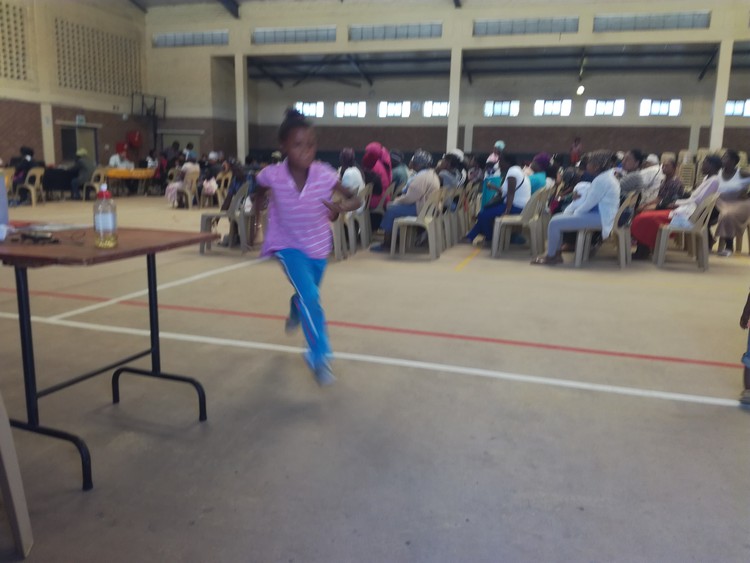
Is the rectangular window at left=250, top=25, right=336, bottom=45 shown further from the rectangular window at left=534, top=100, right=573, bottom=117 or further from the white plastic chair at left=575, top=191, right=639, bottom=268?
the white plastic chair at left=575, top=191, right=639, bottom=268

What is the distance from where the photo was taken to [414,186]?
22.5 feet

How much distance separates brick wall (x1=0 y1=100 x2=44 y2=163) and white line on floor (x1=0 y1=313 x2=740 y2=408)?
47.5 feet

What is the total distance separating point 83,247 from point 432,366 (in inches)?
76.6

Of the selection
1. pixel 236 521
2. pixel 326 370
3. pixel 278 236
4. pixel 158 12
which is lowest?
pixel 236 521

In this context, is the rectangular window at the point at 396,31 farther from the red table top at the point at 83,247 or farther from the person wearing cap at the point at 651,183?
the red table top at the point at 83,247

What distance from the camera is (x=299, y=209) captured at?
279cm

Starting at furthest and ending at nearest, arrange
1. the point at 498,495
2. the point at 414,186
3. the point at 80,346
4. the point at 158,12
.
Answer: the point at 158,12
the point at 414,186
the point at 80,346
the point at 498,495

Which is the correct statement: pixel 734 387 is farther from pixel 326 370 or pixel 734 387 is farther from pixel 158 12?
pixel 158 12

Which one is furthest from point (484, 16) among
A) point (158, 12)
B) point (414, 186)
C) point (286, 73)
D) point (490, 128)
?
point (414, 186)

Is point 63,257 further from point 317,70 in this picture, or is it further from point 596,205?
point 317,70

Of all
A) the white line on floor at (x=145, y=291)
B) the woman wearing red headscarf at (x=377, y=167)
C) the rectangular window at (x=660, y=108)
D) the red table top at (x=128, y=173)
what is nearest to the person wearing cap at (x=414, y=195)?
the woman wearing red headscarf at (x=377, y=167)

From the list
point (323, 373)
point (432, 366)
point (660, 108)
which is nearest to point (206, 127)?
point (660, 108)

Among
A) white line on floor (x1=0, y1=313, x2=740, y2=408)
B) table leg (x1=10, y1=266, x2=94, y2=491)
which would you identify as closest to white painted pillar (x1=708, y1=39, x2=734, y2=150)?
white line on floor (x1=0, y1=313, x2=740, y2=408)

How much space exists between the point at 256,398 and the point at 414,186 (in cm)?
446
